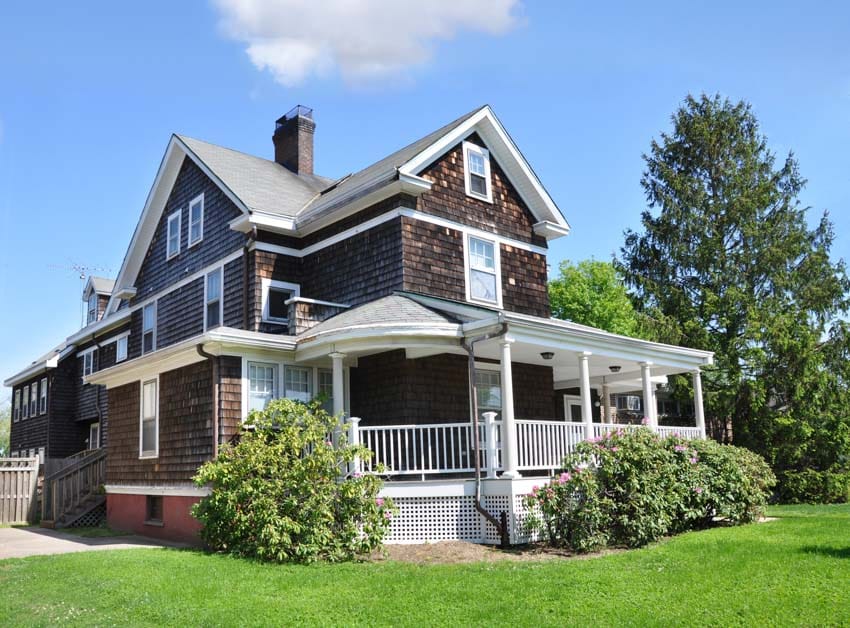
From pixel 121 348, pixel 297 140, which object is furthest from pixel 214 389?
pixel 121 348

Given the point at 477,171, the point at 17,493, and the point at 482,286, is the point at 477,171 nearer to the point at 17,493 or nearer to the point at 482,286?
the point at 482,286

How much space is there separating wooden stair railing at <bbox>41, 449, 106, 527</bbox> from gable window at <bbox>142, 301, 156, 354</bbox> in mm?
3650

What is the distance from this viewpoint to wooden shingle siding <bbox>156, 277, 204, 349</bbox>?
20.0m

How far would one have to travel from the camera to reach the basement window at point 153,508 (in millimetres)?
16250

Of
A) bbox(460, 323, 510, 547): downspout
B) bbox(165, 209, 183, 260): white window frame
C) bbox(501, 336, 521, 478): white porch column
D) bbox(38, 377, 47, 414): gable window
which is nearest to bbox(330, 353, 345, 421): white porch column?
bbox(460, 323, 510, 547): downspout

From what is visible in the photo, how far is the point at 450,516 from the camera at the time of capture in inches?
518

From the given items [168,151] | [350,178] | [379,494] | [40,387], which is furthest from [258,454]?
[40,387]

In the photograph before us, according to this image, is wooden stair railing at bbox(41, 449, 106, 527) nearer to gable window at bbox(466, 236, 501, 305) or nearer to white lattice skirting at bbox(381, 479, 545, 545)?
white lattice skirting at bbox(381, 479, 545, 545)

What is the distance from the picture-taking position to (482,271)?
1808cm

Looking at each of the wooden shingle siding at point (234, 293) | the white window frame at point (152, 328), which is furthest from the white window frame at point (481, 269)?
the white window frame at point (152, 328)

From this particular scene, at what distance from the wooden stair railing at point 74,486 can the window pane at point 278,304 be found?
5.91m

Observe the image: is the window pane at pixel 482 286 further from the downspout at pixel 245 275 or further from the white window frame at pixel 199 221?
the white window frame at pixel 199 221

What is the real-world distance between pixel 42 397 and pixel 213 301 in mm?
16857

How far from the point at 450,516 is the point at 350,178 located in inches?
419
